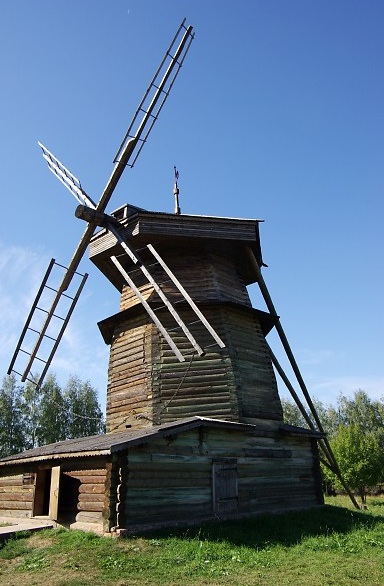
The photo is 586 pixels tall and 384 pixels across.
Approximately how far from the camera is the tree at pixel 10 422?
3734cm

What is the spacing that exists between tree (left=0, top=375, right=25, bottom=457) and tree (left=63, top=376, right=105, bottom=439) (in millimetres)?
3864

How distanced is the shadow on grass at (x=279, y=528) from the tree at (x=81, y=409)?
95.0 ft

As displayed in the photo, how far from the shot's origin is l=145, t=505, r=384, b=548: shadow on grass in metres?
9.76

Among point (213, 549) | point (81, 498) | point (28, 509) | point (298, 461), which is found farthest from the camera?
point (298, 461)

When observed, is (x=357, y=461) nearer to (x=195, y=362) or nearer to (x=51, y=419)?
(x=195, y=362)

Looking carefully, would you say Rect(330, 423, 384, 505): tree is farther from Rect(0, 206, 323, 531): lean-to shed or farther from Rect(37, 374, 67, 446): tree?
Rect(37, 374, 67, 446): tree

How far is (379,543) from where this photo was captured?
32.7ft

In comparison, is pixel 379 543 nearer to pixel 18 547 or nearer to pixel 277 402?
pixel 277 402

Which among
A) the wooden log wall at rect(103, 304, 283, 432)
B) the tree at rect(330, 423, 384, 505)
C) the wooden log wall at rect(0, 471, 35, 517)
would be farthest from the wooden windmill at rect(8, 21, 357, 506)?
the tree at rect(330, 423, 384, 505)

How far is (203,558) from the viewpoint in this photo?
8.30m

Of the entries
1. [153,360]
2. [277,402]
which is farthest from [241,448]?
[153,360]

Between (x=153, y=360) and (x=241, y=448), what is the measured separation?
3482 millimetres

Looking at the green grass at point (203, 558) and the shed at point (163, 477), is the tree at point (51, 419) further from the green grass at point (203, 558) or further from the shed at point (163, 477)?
the green grass at point (203, 558)

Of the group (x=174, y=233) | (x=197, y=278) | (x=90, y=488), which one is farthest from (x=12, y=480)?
(x=174, y=233)
